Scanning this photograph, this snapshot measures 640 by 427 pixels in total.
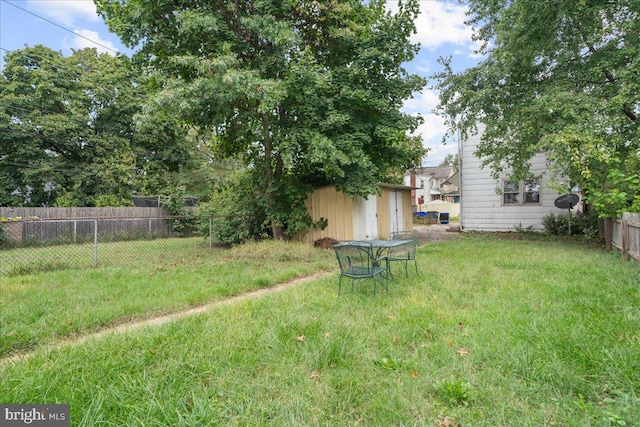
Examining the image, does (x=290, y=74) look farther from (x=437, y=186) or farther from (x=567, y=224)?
(x=437, y=186)

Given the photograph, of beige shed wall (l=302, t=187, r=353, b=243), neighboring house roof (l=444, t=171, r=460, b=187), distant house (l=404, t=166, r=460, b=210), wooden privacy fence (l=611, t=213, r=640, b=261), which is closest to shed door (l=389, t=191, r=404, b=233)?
beige shed wall (l=302, t=187, r=353, b=243)

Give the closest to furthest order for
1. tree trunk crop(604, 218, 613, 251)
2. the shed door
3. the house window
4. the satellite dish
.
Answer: tree trunk crop(604, 218, 613, 251), the satellite dish, the shed door, the house window

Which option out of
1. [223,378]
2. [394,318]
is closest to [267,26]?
[394,318]

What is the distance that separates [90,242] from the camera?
41.5 ft

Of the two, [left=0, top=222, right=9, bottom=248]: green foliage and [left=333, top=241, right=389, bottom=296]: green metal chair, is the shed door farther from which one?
[left=0, top=222, right=9, bottom=248]: green foliage

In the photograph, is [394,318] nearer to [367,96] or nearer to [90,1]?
[367,96]

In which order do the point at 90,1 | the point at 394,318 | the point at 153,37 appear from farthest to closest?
the point at 90,1
the point at 153,37
the point at 394,318

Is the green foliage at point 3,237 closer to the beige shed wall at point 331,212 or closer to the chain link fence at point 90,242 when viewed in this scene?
the chain link fence at point 90,242

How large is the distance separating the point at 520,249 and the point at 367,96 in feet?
20.3

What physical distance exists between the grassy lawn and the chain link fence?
2.97 m

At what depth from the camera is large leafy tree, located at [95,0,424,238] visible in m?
7.89

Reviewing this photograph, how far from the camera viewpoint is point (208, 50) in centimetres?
905

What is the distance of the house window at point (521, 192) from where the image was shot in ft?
46.2

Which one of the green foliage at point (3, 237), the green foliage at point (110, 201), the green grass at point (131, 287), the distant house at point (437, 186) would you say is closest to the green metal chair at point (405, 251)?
→ the green grass at point (131, 287)
